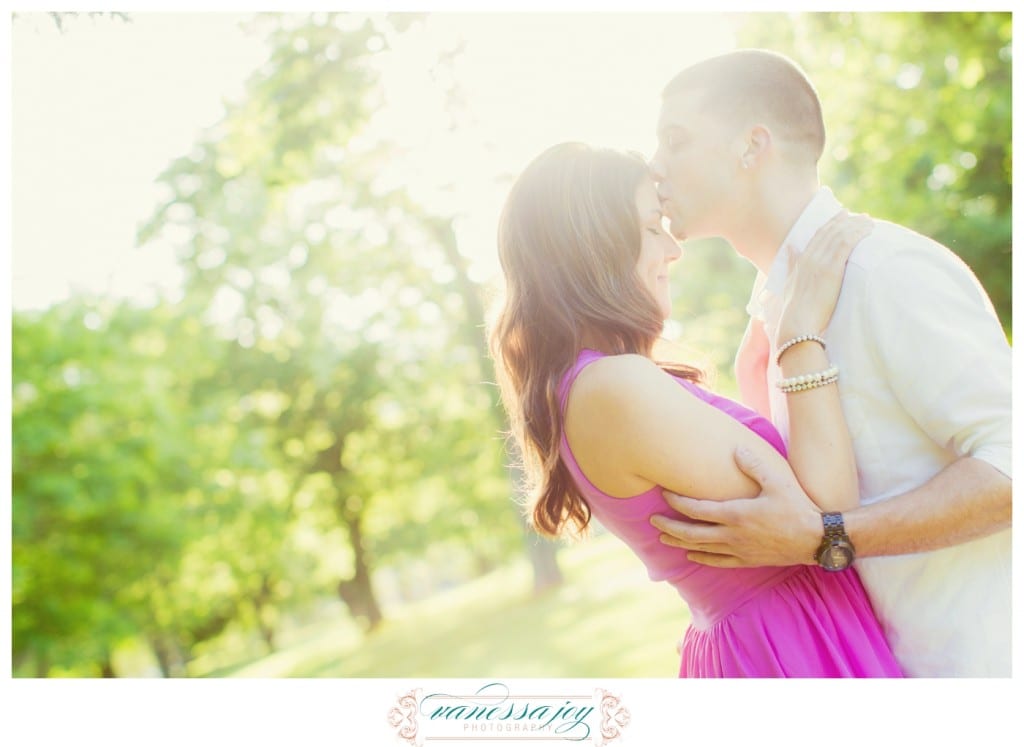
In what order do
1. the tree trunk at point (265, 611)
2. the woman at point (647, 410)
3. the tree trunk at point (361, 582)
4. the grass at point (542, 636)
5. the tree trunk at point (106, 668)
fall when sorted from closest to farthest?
the woman at point (647, 410) → the grass at point (542, 636) → the tree trunk at point (106, 668) → the tree trunk at point (361, 582) → the tree trunk at point (265, 611)

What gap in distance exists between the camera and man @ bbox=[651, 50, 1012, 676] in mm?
2023

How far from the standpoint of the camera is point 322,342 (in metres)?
13.7

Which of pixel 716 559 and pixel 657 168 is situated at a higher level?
pixel 657 168

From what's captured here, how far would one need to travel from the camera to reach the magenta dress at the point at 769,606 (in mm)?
2242

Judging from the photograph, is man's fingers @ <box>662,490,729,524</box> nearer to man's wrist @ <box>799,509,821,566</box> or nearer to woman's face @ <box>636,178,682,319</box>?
man's wrist @ <box>799,509,821,566</box>

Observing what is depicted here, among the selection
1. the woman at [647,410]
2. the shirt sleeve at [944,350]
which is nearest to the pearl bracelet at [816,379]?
the woman at [647,410]

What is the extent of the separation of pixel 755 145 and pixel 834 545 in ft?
3.50

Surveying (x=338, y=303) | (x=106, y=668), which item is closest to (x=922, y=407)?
(x=338, y=303)

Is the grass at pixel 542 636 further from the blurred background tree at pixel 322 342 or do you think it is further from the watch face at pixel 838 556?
the watch face at pixel 838 556

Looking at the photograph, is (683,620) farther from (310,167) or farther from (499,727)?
(499,727)

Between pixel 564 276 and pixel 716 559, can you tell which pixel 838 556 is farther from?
pixel 564 276

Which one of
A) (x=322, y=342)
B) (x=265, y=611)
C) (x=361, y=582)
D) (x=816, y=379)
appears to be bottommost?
(x=265, y=611)

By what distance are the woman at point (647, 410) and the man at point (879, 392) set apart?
0.07 meters

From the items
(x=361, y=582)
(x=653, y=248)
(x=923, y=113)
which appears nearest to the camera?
(x=653, y=248)
